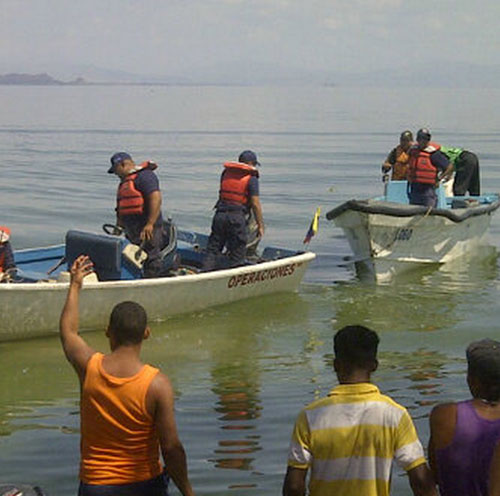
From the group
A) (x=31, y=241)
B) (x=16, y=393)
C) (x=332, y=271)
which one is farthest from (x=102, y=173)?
(x=16, y=393)

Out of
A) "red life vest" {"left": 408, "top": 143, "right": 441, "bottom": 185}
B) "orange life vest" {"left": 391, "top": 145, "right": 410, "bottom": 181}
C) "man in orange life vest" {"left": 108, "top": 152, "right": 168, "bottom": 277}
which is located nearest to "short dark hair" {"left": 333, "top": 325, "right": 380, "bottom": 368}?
"man in orange life vest" {"left": 108, "top": 152, "right": 168, "bottom": 277}

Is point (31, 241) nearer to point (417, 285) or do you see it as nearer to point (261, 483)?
point (417, 285)

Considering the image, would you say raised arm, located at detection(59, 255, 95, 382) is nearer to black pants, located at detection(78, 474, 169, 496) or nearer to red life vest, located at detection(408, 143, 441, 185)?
black pants, located at detection(78, 474, 169, 496)

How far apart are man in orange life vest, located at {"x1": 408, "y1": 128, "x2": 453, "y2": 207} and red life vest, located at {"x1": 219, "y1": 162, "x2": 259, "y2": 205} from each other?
3968mm

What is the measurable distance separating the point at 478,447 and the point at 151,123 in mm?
62344

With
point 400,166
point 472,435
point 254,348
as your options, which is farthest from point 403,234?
point 472,435

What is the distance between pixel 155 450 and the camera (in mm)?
4641

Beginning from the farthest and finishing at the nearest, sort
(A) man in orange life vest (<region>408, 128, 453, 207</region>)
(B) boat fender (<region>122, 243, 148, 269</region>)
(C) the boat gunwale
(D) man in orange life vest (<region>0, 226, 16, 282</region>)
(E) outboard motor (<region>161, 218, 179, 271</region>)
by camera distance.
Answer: (A) man in orange life vest (<region>408, 128, 453, 207</region>) → (C) the boat gunwale → (E) outboard motor (<region>161, 218, 179, 271</region>) → (B) boat fender (<region>122, 243, 148, 269</region>) → (D) man in orange life vest (<region>0, 226, 16, 282</region>)

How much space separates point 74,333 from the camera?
492 cm

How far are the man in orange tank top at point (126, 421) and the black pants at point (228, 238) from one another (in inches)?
324

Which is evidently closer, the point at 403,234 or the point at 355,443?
the point at 355,443

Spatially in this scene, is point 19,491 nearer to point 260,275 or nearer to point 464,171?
point 260,275

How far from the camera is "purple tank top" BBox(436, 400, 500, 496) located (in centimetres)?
437

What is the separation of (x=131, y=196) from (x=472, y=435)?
313 inches
